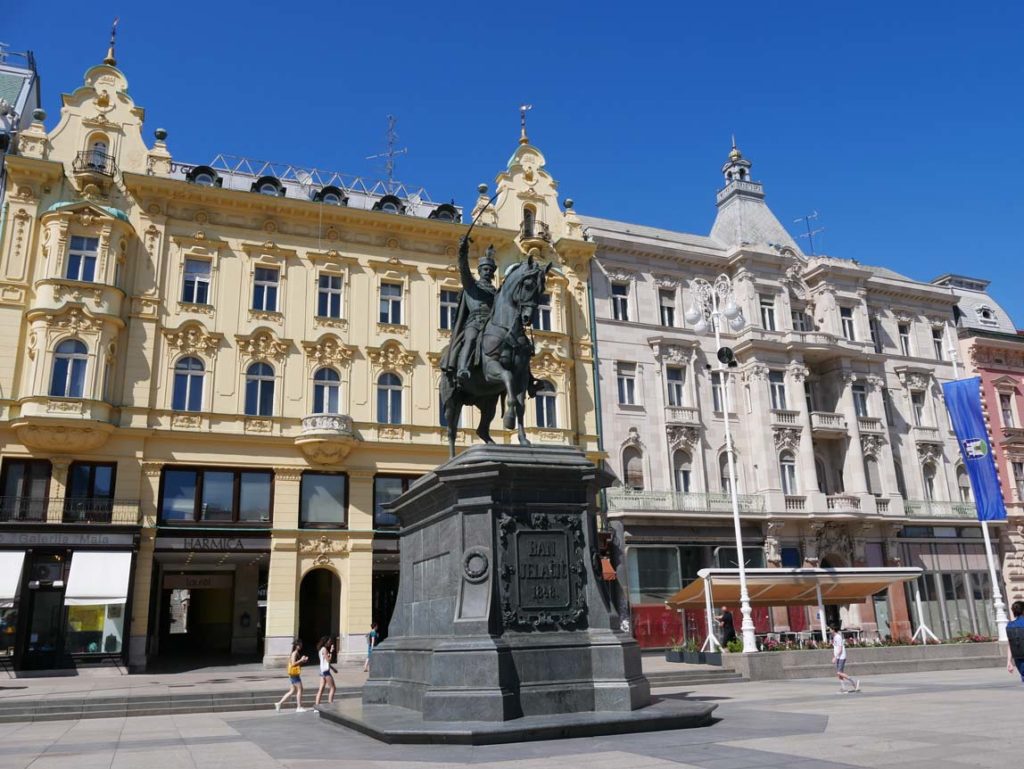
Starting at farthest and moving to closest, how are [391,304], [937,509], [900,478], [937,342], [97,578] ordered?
[937,342] < [900,478] < [937,509] < [391,304] < [97,578]

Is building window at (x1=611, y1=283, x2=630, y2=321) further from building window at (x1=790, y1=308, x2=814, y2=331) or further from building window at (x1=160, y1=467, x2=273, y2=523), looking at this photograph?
building window at (x1=160, y1=467, x2=273, y2=523)

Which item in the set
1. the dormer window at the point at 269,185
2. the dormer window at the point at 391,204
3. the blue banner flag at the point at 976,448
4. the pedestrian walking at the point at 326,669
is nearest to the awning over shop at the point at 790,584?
the blue banner flag at the point at 976,448

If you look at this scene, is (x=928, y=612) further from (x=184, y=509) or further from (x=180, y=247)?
(x=180, y=247)

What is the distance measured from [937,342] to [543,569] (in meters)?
43.2

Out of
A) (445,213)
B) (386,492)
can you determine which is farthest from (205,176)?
(386,492)

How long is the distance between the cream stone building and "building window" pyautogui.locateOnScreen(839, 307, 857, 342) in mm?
91

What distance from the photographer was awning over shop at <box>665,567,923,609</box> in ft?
82.1

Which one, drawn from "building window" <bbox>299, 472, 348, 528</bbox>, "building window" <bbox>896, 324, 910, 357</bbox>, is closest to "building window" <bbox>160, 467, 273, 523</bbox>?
"building window" <bbox>299, 472, 348, 528</bbox>

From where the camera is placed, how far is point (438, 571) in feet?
39.7

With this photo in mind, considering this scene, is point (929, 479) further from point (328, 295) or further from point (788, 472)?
point (328, 295)

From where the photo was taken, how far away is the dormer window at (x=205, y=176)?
3409cm

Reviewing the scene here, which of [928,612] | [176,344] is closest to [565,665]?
[176,344]

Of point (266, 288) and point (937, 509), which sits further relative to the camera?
point (937, 509)

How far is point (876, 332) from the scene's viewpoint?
1778 inches
